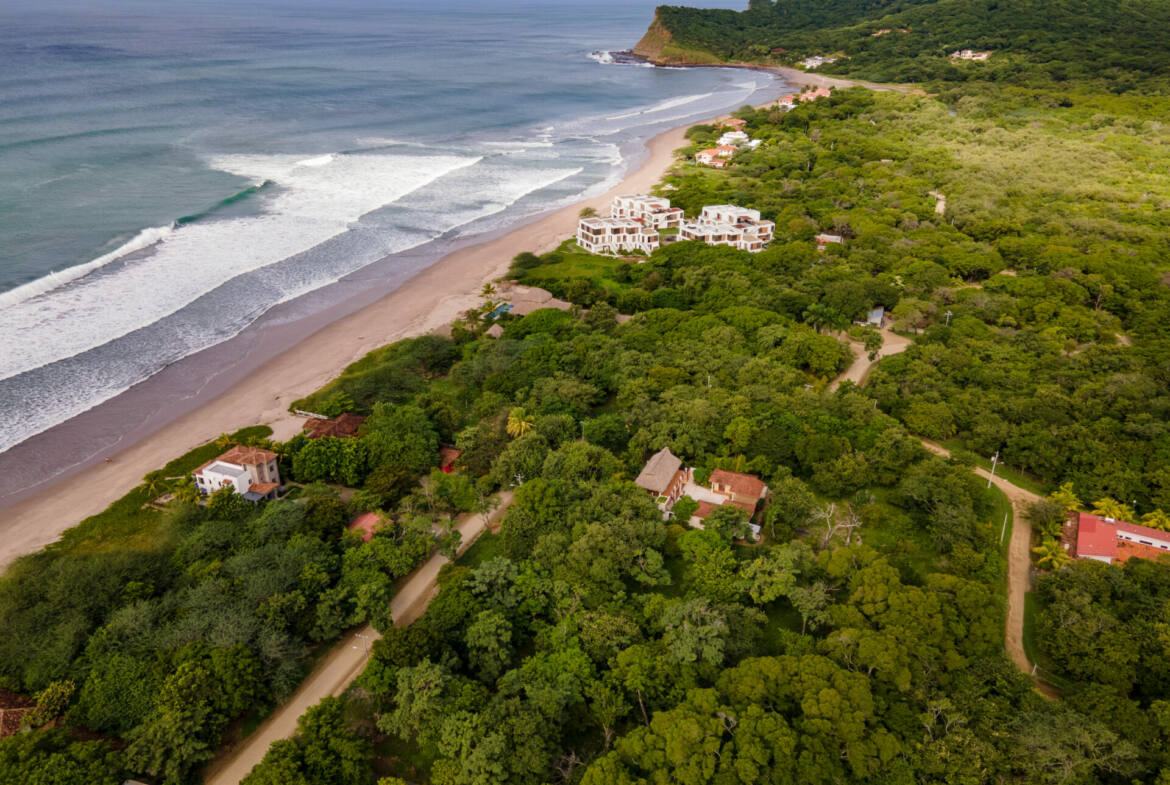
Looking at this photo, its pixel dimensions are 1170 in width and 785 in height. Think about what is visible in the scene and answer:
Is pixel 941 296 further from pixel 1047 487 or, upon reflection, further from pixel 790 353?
pixel 1047 487

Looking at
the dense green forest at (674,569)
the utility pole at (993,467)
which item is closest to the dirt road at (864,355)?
the dense green forest at (674,569)

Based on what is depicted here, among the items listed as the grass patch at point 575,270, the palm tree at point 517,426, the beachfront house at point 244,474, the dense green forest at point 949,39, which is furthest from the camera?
the dense green forest at point 949,39

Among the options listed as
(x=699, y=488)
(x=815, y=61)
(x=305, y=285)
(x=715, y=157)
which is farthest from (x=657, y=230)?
(x=815, y=61)

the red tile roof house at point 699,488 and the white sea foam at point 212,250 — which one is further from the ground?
the white sea foam at point 212,250

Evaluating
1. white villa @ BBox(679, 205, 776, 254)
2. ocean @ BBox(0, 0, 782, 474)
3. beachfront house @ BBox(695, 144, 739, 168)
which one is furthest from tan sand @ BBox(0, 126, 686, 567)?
beachfront house @ BBox(695, 144, 739, 168)

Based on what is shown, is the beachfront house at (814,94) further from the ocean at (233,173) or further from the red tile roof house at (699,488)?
the red tile roof house at (699,488)

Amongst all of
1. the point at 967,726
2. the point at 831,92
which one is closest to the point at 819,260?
the point at 967,726

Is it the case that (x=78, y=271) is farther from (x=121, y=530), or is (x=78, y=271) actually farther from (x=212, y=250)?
(x=121, y=530)
